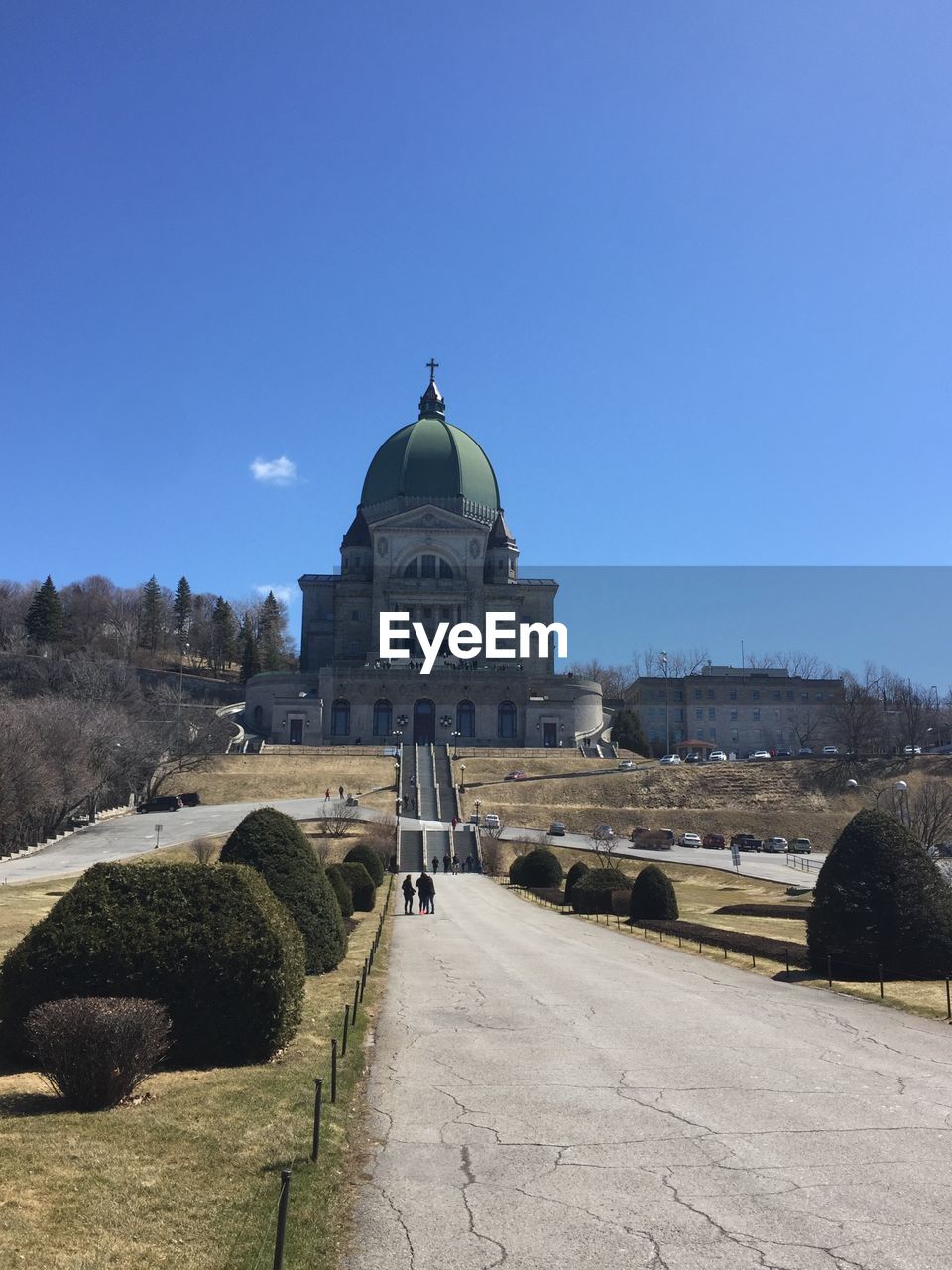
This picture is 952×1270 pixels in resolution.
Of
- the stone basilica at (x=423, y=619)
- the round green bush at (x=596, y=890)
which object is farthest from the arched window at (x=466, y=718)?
the round green bush at (x=596, y=890)

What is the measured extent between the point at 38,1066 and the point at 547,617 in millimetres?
97733

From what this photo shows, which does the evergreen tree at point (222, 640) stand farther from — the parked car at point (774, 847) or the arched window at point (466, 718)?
the parked car at point (774, 847)

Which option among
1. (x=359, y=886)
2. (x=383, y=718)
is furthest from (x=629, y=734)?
(x=359, y=886)

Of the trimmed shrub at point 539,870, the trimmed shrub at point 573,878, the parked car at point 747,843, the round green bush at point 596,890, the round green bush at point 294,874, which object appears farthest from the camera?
the parked car at point 747,843

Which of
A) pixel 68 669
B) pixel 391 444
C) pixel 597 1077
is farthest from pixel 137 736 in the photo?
pixel 597 1077

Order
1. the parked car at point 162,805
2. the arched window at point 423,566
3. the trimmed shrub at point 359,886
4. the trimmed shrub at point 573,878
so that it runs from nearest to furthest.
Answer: the trimmed shrub at point 359,886, the trimmed shrub at point 573,878, the parked car at point 162,805, the arched window at point 423,566

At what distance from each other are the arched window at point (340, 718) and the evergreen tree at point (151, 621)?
5717cm

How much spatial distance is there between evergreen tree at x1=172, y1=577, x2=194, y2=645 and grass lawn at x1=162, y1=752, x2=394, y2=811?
237ft

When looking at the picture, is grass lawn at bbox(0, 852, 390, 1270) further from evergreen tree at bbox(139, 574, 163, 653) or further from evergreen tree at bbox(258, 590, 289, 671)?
evergreen tree at bbox(139, 574, 163, 653)

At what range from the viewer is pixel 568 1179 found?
26.3ft

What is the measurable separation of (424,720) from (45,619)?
52336mm

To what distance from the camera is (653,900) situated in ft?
104

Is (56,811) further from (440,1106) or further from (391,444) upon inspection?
(391,444)

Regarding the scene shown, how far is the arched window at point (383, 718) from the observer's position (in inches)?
3565
